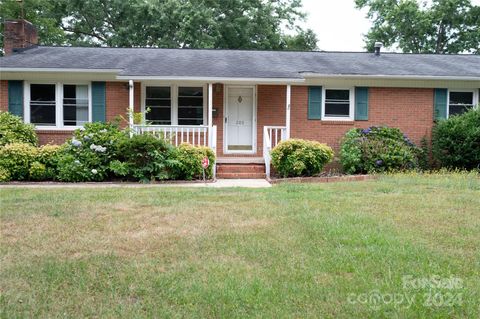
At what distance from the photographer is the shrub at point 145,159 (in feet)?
36.0

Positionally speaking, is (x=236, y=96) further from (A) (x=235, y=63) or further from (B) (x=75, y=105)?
(B) (x=75, y=105)

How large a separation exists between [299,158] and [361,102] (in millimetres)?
3612

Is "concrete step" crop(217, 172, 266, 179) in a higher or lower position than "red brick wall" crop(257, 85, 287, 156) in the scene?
lower

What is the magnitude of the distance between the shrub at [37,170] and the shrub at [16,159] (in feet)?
0.53

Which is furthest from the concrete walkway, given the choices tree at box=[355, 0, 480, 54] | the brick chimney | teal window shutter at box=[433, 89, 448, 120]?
tree at box=[355, 0, 480, 54]

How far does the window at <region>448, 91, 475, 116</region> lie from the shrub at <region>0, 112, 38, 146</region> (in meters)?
12.3

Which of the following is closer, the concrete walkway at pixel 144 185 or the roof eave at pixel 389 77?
the concrete walkway at pixel 144 185

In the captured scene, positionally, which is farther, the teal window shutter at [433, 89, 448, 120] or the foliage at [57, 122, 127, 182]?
the teal window shutter at [433, 89, 448, 120]

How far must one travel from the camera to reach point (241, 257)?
472cm

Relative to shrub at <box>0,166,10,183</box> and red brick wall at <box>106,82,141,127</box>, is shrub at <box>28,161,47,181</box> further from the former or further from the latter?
red brick wall at <box>106,82,141,127</box>

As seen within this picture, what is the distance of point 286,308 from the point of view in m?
3.54

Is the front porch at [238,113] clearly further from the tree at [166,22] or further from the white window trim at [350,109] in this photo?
the tree at [166,22]

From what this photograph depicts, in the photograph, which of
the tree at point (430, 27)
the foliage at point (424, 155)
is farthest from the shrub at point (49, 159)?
the tree at point (430, 27)

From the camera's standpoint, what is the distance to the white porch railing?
12.3 metres
